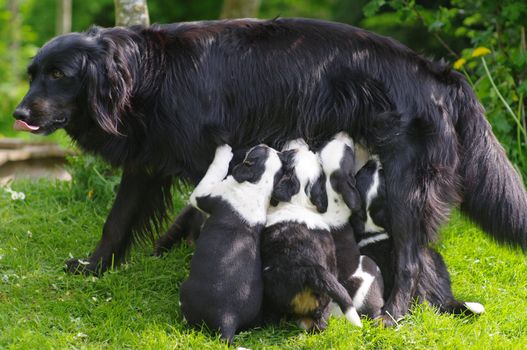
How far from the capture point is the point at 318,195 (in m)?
3.84

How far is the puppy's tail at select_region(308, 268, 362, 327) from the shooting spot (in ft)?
11.1

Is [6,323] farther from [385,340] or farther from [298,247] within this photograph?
[385,340]

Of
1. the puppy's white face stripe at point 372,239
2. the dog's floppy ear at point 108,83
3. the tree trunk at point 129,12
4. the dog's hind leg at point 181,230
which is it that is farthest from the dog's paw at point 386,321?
the tree trunk at point 129,12

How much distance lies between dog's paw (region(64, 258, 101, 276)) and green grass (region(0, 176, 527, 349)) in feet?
0.26

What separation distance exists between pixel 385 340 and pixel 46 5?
16.2 meters

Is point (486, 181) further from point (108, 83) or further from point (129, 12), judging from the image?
point (129, 12)

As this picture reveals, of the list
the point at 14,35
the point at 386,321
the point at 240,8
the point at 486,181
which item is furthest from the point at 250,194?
the point at 14,35

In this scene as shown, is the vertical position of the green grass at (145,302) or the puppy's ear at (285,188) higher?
the puppy's ear at (285,188)

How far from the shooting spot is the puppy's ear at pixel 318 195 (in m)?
3.83

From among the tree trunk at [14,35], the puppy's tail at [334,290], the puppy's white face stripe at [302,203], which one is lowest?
the tree trunk at [14,35]

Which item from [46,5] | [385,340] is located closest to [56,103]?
[385,340]

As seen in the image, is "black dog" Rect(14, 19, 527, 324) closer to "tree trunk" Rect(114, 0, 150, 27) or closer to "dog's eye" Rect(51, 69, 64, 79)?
"dog's eye" Rect(51, 69, 64, 79)

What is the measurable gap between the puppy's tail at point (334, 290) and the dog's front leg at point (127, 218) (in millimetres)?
1347

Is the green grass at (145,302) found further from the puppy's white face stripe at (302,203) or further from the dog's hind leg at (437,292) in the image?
the puppy's white face stripe at (302,203)
